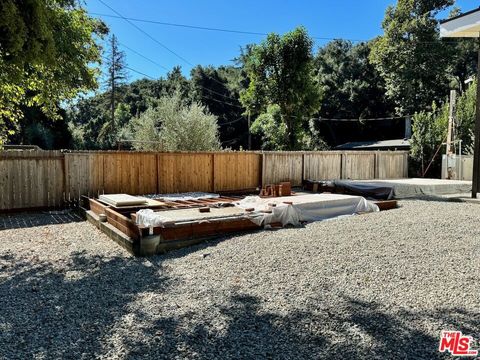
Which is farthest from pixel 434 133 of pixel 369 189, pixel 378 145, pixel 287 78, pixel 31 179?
pixel 31 179

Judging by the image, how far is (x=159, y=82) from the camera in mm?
42125

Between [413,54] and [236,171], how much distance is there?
2341 cm

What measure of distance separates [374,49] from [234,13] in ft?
46.2

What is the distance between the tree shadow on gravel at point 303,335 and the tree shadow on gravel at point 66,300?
0.50 m

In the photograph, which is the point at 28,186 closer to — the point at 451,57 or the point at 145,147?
the point at 145,147

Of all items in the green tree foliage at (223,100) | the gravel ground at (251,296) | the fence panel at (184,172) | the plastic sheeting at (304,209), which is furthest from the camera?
the green tree foliage at (223,100)

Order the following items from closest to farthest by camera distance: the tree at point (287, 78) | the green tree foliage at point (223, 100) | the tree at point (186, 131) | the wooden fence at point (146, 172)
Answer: the wooden fence at point (146, 172), the tree at point (186, 131), the tree at point (287, 78), the green tree foliage at point (223, 100)

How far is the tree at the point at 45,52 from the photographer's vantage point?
3.77m

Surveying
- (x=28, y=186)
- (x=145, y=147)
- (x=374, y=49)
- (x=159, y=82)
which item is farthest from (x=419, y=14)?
(x=28, y=186)

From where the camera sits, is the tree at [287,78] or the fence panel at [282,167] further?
the tree at [287,78]

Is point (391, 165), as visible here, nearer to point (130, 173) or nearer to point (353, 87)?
point (130, 173)

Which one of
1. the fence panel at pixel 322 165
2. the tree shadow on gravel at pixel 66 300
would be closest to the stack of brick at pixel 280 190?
the fence panel at pixel 322 165

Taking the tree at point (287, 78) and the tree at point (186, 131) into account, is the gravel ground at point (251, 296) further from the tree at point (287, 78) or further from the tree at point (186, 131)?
the tree at point (287, 78)

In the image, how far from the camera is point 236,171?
1203 centimetres
